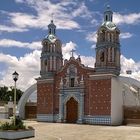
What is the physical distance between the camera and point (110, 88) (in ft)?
95.2

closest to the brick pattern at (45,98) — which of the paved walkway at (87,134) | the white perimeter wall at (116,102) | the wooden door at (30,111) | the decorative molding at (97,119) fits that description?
the wooden door at (30,111)

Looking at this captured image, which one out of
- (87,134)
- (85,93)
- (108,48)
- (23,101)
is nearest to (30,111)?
(23,101)

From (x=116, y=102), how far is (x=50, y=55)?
888 cm

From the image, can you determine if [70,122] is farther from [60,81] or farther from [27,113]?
[27,113]

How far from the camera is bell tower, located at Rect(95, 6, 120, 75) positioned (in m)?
29.8

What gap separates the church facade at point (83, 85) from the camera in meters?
29.4

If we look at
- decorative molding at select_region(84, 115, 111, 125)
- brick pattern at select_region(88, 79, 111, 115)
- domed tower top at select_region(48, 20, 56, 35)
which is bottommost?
decorative molding at select_region(84, 115, 111, 125)

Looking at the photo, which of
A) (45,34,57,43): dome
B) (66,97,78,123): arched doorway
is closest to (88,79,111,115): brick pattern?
(66,97,78,123): arched doorway

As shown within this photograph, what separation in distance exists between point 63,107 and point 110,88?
5.69 meters

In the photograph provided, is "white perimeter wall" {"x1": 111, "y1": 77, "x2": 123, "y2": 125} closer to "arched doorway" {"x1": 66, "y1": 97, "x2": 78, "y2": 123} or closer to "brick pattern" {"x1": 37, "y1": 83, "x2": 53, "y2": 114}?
"arched doorway" {"x1": 66, "y1": 97, "x2": 78, "y2": 123}

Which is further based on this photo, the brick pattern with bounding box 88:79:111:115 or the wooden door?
the wooden door

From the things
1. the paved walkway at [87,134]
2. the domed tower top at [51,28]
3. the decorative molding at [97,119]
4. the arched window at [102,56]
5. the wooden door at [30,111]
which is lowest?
the paved walkway at [87,134]

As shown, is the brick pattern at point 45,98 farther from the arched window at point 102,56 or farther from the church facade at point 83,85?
the arched window at point 102,56

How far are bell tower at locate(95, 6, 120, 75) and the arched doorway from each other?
404cm
